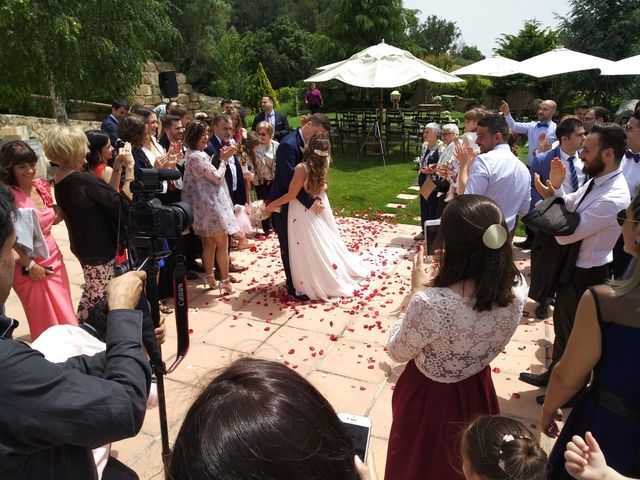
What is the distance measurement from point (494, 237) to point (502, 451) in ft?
2.88

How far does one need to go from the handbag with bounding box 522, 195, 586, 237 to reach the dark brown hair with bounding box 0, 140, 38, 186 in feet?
13.3

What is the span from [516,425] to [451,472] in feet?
2.46

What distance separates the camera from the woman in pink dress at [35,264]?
370 centimetres

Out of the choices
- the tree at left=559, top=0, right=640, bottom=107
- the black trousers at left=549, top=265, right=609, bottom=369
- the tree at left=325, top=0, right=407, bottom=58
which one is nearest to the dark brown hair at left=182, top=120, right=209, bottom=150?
the black trousers at left=549, top=265, right=609, bottom=369

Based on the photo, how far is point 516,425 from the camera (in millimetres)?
1809

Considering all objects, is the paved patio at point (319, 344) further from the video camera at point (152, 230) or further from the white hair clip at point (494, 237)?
the white hair clip at point (494, 237)

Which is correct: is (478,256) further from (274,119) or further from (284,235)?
(274,119)

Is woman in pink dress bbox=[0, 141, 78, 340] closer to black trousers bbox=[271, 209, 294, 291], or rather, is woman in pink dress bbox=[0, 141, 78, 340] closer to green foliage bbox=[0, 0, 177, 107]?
black trousers bbox=[271, 209, 294, 291]

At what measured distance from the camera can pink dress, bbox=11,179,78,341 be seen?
3.82 meters

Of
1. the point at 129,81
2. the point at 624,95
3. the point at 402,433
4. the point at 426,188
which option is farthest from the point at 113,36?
the point at 624,95

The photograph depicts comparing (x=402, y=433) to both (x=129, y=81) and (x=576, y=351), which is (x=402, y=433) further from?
(x=129, y=81)

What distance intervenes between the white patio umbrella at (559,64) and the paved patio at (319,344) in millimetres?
7763

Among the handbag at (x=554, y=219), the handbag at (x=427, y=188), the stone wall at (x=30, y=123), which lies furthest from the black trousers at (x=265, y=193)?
A: the stone wall at (x=30, y=123)

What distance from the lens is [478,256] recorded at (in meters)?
2.14
